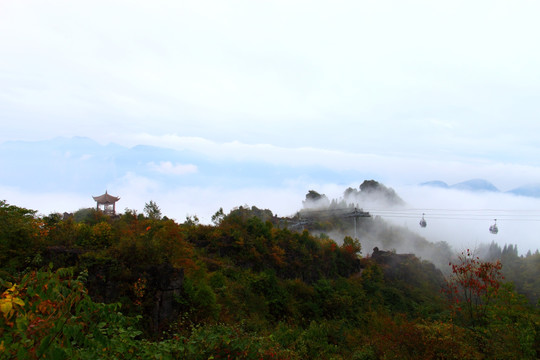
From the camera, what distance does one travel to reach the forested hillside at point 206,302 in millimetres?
3479

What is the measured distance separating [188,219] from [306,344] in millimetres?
14147

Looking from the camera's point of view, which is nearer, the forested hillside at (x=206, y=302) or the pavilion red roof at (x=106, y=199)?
the forested hillside at (x=206, y=302)

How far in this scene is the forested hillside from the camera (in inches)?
137

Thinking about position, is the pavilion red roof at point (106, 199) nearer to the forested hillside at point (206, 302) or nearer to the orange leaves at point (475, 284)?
the forested hillside at point (206, 302)

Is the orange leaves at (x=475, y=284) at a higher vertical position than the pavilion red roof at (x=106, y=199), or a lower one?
lower

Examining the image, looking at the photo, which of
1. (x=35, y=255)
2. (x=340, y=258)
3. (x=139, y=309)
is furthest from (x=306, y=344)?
(x=340, y=258)

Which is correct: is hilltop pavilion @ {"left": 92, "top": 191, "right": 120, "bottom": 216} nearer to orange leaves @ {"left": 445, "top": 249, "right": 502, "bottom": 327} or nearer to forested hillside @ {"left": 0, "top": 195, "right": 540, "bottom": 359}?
forested hillside @ {"left": 0, "top": 195, "right": 540, "bottom": 359}

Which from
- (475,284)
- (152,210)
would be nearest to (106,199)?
(152,210)

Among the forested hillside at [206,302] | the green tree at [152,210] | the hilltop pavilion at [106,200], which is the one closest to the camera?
the forested hillside at [206,302]

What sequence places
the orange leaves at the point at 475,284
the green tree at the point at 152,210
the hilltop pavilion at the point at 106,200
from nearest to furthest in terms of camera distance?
1. the orange leaves at the point at 475,284
2. the green tree at the point at 152,210
3. the hilltop pavilion at the point at 106,200

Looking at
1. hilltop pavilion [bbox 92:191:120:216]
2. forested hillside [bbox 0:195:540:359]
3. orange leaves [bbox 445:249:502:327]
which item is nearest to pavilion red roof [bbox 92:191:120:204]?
hilltop pavilion [bbox 92:191:120:216]

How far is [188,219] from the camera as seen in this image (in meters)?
23.0

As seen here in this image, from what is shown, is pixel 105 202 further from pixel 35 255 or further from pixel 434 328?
pixel 434 328

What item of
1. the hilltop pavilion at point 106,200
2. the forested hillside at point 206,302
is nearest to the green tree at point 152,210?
the forested hillside at point 206,302
